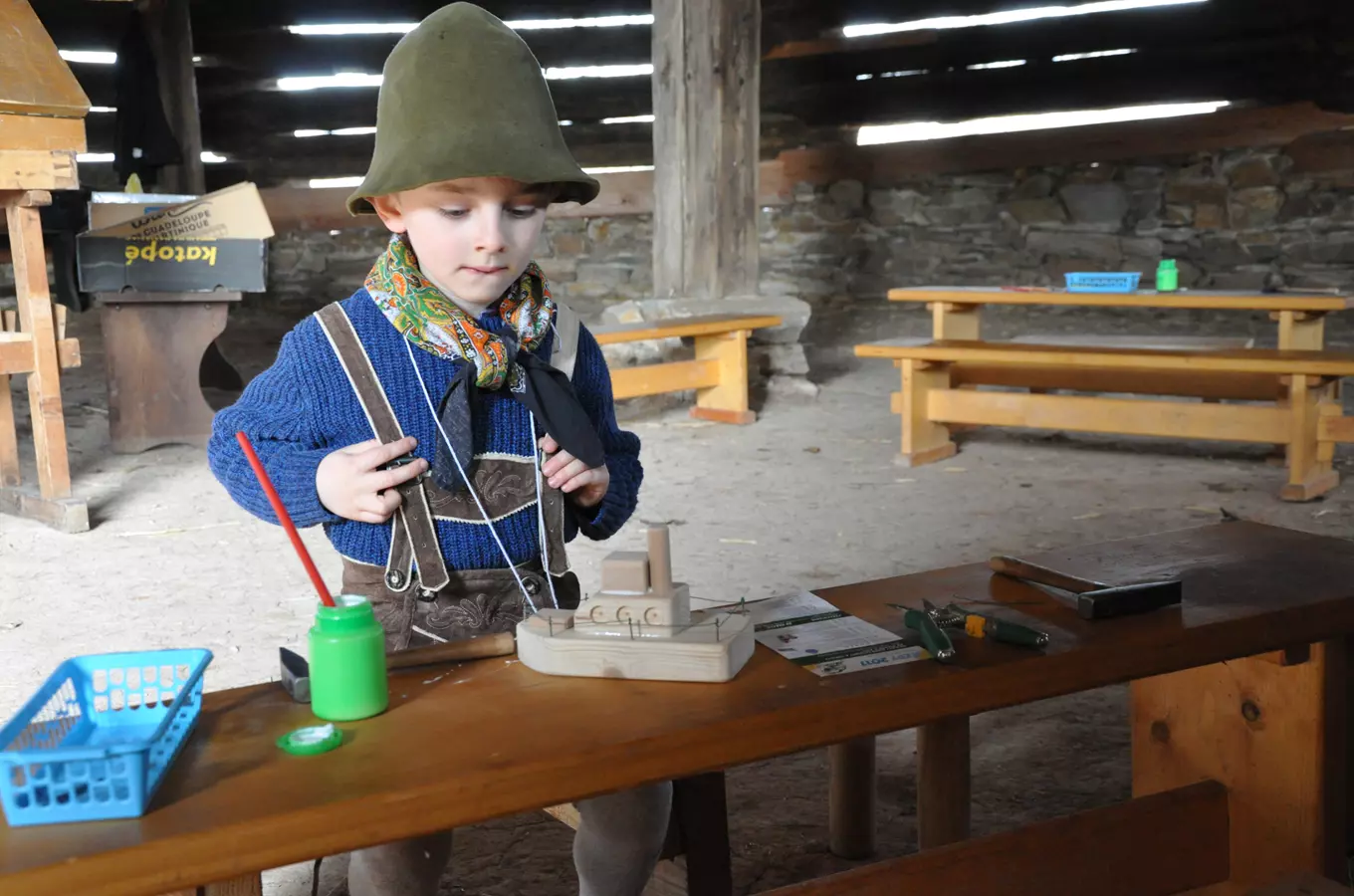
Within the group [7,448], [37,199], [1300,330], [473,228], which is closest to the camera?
[473,228]

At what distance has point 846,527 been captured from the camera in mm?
4516

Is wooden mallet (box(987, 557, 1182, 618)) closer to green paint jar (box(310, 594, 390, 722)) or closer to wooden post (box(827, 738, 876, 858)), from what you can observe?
wooden post (box(827, 738, 876, 858))

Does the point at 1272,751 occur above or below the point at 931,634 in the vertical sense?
below

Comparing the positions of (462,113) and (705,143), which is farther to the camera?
(705,143)

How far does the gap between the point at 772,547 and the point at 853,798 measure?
6.69 ft

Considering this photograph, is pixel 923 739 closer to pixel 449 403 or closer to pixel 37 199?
pixel 449 403

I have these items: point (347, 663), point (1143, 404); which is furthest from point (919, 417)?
point (347, 663)

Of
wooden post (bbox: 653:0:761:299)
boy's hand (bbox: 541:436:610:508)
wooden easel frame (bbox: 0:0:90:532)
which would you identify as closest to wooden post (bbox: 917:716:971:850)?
boy's hand (bbox: 541:436:610:508)

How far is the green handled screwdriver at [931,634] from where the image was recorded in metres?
1.44

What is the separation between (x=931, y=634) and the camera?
147cm

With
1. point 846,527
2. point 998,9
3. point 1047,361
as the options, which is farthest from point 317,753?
point 998,9

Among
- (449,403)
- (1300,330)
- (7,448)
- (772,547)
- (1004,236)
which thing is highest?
(1004,236)

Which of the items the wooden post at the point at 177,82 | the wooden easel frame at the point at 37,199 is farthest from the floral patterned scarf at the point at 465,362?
the wooden post at the point at 177,82

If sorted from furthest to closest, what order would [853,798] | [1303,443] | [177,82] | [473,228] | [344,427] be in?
[177,82], [1303,443], [853,798], [344,427], [473,228]
